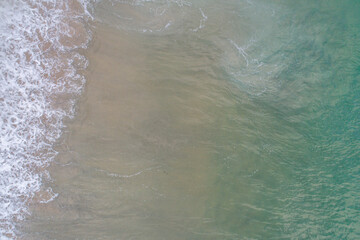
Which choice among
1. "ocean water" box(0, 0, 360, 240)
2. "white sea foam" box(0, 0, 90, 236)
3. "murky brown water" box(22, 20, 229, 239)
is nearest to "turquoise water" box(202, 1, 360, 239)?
"ocean water" box(0, 0, 360, 240)

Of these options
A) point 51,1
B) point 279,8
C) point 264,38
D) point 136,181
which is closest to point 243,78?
point 264,38

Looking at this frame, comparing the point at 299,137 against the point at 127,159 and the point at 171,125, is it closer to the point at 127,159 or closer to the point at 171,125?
the point at 171,125

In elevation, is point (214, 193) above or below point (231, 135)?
below

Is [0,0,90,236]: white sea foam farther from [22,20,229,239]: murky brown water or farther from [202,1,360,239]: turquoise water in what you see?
[202,1,360,239]: turquoise water

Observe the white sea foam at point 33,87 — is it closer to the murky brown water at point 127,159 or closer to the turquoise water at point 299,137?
the murky brown water at point 127,159

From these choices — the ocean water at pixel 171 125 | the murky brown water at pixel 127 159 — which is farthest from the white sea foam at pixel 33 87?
the murky brown water at pixel 127 159

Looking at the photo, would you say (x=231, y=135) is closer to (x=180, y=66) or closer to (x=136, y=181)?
(x=180, y=66)
